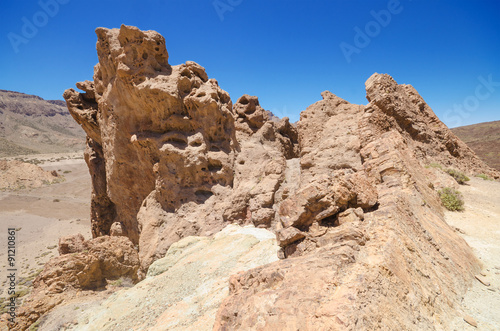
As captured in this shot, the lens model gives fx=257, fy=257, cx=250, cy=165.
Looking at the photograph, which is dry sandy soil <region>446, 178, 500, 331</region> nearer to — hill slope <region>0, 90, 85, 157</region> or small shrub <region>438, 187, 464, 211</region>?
small shrub <region>438, 187, 464, 211</region>

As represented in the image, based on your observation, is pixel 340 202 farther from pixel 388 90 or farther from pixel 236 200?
pixel 388 90

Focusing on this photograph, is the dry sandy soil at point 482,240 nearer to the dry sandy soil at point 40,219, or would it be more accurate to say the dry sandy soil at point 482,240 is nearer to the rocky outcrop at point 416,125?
the rocky outcrop at point 416,125

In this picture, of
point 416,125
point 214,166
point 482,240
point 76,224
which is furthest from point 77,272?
point 76,224

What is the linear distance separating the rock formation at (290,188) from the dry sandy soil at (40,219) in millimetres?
5248

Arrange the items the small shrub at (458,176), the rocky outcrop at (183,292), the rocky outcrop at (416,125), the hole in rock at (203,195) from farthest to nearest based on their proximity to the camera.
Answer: the hole in rock at (203,195) < the rocky outcrop at (416,125) < the small shrub at (458,176) < the rocky outcrop at (183,292)

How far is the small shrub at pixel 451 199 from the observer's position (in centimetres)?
704

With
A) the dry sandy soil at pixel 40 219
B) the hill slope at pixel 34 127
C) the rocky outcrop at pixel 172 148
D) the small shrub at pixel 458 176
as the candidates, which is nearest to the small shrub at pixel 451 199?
the small shrub at pixel 458 176

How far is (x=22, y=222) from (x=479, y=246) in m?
36.6

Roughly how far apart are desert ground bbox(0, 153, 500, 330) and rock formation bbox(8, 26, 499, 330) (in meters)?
0.31

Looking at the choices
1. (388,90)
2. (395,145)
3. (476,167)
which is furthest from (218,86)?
(476,167)

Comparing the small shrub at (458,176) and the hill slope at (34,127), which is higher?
the hill slope at (34,127)

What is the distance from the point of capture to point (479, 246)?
527cm

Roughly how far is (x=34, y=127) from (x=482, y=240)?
474ft

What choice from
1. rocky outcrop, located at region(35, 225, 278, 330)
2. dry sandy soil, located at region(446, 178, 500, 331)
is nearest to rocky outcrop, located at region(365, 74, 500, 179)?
dry sandy soil, located at region(446, 178, 500, 331)
